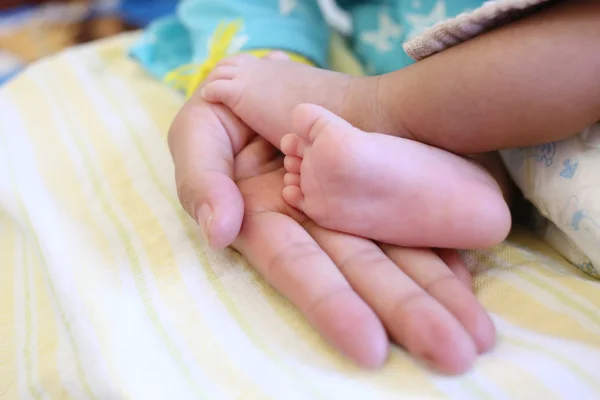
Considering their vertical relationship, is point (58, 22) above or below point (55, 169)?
below

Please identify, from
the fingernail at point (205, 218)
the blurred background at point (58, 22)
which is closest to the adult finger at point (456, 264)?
the fingernail at point (205, 218)

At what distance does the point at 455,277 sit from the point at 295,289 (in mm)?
138

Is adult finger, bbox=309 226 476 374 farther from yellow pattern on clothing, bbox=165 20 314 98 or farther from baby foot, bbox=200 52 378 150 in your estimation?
yellow pattern on clothing, bbox=165 20 314 98

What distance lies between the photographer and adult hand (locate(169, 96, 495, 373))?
16.5 inches

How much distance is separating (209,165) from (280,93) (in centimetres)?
11

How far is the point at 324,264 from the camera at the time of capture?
47cm

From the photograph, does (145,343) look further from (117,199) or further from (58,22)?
(58,22)

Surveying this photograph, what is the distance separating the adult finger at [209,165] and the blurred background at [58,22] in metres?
1.18

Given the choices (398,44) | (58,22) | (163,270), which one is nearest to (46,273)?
(163,270)

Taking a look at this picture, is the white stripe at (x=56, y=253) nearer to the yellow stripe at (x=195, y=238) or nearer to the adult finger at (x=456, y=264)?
the yellow stripe at (x=195, y=238)

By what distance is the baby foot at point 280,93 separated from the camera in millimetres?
562

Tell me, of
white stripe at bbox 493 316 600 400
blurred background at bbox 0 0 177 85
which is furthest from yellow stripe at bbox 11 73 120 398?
blurred background at bbox 0 0 177 85

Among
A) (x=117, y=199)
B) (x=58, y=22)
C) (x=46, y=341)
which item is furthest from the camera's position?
(x=58, y=22)

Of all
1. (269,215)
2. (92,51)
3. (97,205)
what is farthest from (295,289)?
(92,51)
